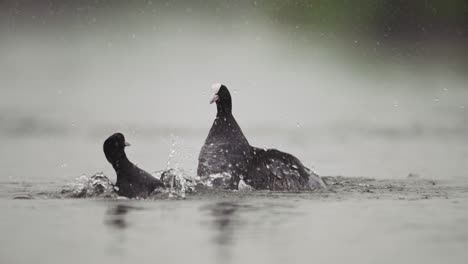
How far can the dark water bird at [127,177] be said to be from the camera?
11.4m

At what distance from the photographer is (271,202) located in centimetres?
1090

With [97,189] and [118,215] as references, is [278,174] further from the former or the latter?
[118,215]

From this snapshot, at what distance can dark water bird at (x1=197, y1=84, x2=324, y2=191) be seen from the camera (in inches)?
487

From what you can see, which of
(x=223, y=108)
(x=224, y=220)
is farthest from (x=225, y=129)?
(x=224, y=220)

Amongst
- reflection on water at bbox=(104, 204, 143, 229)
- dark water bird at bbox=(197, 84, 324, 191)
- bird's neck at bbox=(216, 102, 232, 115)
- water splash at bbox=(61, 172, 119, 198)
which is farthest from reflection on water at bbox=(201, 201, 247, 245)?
bird's neck at bbox=(216, 102, 232, 115)

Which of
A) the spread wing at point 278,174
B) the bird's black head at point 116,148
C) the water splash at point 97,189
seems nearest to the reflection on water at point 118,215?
the water splash at point 97,189

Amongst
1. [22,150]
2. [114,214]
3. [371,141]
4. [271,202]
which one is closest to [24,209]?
[114,214]

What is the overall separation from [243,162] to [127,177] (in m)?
1.53

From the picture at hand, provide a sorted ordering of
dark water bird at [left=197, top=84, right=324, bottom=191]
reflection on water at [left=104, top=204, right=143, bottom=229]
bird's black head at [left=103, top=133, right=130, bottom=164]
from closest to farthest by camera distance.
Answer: reflection on water at [left=104, top=204, right=143, bottom=229] < bird's black head at [left=103, top=133, right=130, bottom=164] < dark water bird at [left=197, top=84, right=324, bottom=191]

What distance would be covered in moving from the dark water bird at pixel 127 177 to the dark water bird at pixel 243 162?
0.94 metres

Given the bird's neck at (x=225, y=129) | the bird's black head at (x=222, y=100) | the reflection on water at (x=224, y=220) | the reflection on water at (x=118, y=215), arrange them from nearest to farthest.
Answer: the reflection on water at (x=224, y=220) < the reflection on water at (x=118, y=215) < the bird's neck at (x=225, y=129) < the bird's black head at (x=222, y=100)

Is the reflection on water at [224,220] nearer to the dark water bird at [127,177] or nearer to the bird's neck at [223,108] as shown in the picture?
the dark water bird at [127,177]

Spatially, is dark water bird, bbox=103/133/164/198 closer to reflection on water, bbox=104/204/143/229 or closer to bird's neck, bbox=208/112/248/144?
reflection on water, bbox=104/204/143/229

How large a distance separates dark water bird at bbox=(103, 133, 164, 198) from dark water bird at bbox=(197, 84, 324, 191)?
36.9 inches
